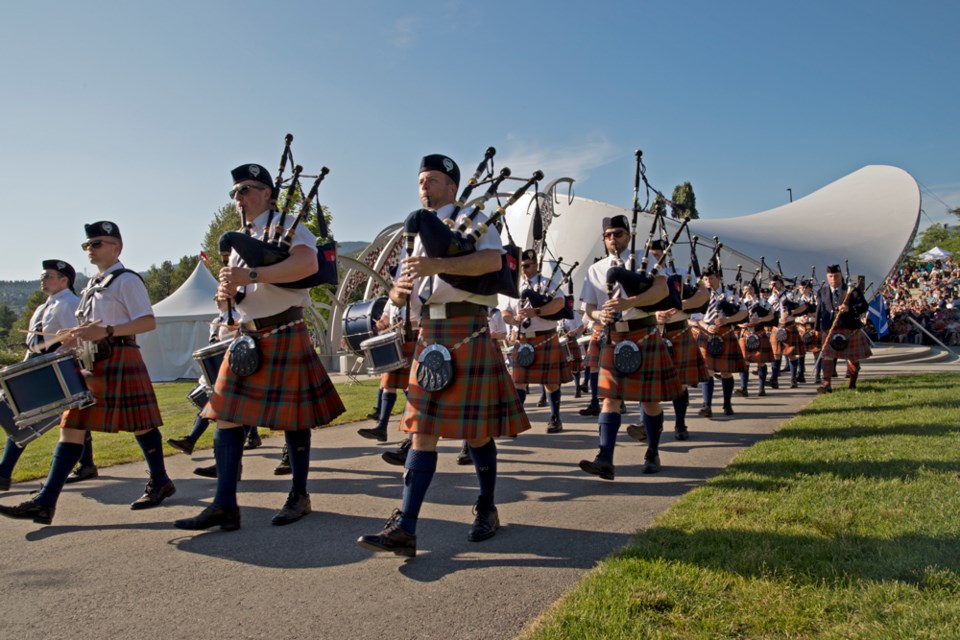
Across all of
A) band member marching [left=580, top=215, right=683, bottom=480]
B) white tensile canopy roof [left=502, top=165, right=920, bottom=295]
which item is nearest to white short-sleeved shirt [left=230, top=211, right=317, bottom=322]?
band member marching [left=580, top=215, right=683, bottom=480]

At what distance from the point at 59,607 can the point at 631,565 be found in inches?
79.4

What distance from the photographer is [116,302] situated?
3.66m

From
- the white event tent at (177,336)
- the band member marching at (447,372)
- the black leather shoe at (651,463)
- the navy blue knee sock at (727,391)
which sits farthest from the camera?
the white event tent at (177,336)

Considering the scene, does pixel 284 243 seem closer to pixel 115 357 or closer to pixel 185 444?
pixel 115 357

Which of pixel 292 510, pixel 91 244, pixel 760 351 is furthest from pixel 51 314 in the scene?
pixel 760 351

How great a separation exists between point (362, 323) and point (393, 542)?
3.77 m

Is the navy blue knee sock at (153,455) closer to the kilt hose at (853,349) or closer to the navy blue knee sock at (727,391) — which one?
the navy blue knee sock at (727,391)

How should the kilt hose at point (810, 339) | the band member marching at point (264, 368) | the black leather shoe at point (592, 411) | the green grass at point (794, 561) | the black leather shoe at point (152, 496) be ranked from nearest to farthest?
the green grass at point (794, 561) < the band member marching at point (264, 368) < the black leather shoe at point (152, 496) < the black leather shoe at point (592, 411) < the kilt hose at point (810, 339)

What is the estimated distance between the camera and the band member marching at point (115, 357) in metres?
3.54

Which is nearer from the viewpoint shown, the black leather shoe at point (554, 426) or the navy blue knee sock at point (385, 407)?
the navy blue knee sock at point (385, 407)

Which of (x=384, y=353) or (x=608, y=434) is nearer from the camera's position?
(x=608, y=434)

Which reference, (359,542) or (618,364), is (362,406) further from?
(359,542)

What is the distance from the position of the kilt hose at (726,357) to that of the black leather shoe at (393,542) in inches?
208

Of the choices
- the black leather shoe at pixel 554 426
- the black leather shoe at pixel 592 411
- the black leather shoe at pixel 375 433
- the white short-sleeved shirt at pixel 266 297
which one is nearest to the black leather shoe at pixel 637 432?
the black leather shoe at pixel 554 426
